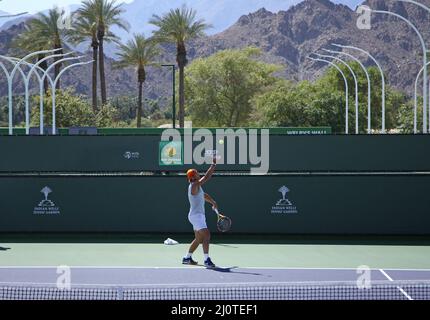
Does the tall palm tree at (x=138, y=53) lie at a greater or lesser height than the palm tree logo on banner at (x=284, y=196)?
greater

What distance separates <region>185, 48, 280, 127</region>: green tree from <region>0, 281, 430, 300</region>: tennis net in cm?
5853

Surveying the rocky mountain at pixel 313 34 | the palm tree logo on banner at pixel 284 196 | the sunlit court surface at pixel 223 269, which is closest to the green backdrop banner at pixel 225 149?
the palm tree logo on banner at pixel 284 196

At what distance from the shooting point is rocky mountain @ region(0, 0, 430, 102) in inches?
6083

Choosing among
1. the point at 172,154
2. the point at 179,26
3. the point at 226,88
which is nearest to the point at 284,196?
the point at 172,154

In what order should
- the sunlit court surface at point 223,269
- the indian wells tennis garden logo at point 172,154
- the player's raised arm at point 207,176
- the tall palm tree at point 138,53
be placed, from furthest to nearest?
the tall palm tree at point 138,53 → the indian wells tennis garden logo at point 172,154 → the player's raised arm at point 207,176 → the sunlit court surface at point 223,269

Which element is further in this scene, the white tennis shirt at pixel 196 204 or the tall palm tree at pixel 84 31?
the tall palm tree at pixel 84 31

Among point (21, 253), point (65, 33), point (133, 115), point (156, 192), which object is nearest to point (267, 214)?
point (156, 192)

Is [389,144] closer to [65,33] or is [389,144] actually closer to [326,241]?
[326,241]

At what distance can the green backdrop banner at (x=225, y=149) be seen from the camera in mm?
17562

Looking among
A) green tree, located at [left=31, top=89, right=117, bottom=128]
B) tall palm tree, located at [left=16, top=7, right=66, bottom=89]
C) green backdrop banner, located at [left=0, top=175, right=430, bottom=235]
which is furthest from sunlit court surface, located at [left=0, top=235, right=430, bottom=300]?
green tree, located at [left=31, top=89, right=117, bottom=128]

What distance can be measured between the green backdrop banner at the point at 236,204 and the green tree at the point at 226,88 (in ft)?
168

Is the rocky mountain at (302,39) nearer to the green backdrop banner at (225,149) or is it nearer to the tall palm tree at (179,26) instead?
the tall palm tree at (179,26)

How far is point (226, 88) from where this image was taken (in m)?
69.9

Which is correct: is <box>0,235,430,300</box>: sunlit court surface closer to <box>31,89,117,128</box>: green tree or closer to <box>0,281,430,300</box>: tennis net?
<box>0,281,430,300</box>: tennis net
